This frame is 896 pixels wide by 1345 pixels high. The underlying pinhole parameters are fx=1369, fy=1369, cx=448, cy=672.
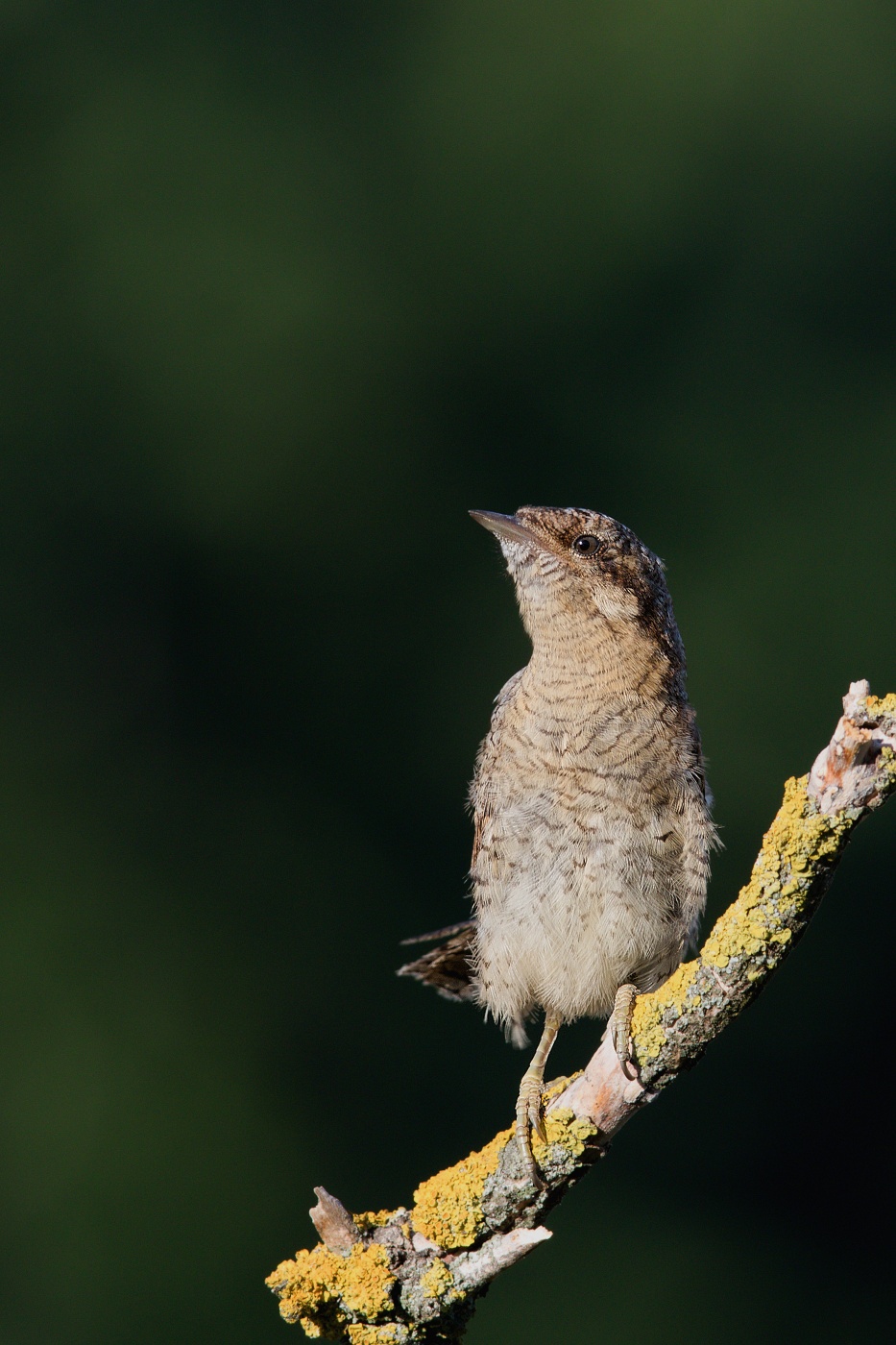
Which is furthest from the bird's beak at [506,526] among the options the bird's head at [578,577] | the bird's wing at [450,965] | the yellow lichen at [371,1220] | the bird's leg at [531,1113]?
the yellow lichen at [371,1220]

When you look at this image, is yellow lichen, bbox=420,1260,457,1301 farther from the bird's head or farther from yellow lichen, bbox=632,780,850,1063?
the bird's head

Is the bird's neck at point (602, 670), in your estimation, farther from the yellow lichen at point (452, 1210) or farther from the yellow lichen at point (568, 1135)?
the yellow lichen at point (452, 1210)

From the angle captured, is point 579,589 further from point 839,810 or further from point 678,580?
point 678,580

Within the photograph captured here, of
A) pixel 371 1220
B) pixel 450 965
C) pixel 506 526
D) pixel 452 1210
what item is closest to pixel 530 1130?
pixel 452 1210

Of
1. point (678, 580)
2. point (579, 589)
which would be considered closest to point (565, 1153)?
point (579, 589)

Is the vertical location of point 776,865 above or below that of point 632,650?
below

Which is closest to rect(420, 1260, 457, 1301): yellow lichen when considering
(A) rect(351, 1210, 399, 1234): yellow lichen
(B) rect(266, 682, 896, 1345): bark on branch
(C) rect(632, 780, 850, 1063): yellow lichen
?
(B) rect(266, 682, 896, 1345): bark on branch

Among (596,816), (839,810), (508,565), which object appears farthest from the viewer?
(508,565)

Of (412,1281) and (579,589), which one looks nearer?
(412,1281)
